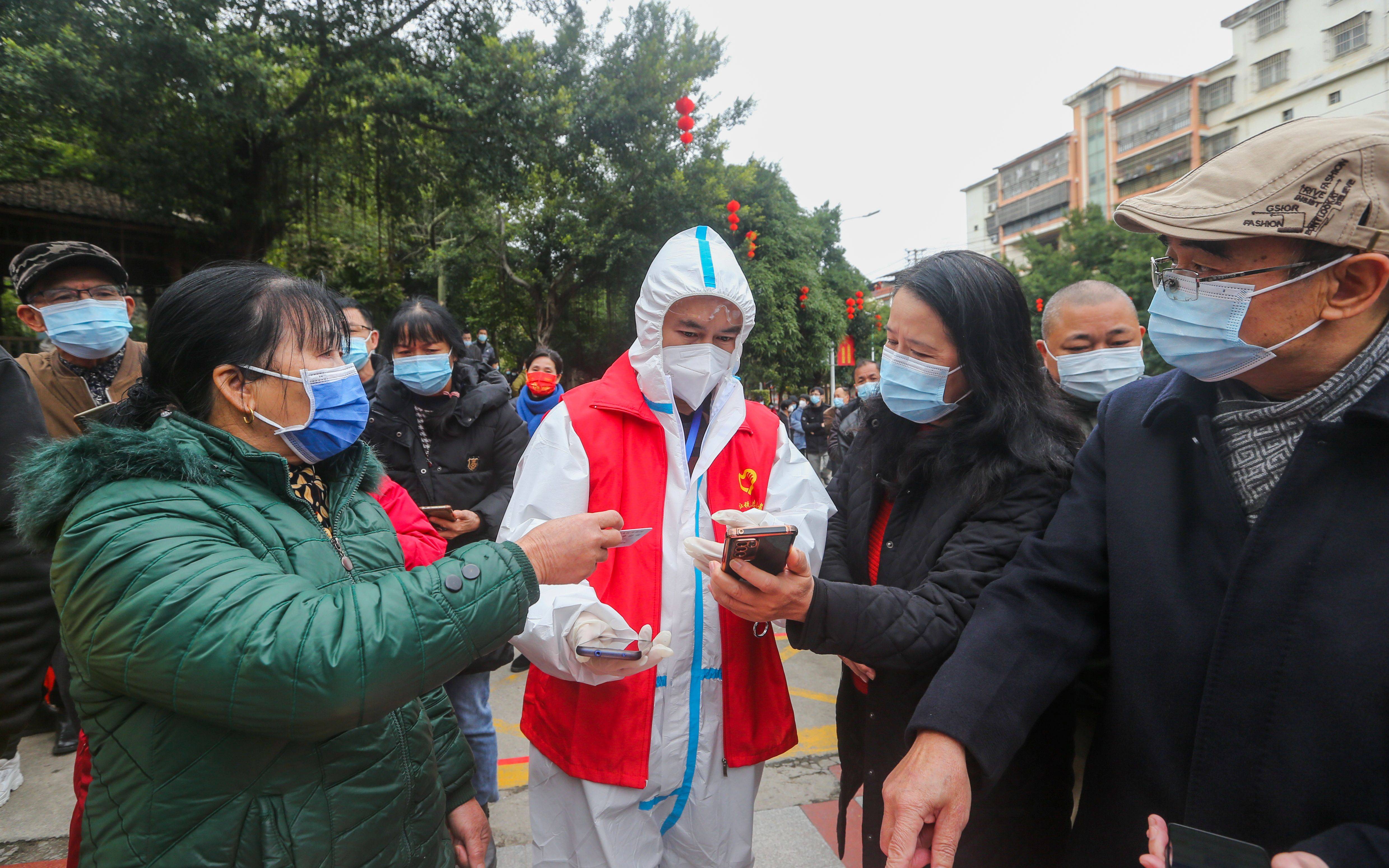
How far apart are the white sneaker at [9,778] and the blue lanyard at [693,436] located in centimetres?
327

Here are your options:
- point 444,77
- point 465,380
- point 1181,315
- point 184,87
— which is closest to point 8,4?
point 184,87

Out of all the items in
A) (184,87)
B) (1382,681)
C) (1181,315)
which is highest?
(184,87)

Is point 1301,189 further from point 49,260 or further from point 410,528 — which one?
point 49,260

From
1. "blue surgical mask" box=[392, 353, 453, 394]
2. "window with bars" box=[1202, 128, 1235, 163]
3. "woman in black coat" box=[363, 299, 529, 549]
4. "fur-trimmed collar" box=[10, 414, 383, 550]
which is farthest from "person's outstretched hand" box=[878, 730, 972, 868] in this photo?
"window with bars" box=[1202, 128, 1235, 163]

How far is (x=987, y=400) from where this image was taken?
1735 millimetres

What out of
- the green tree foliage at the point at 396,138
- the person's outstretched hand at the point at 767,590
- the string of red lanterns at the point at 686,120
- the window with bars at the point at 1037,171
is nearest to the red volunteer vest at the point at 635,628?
the person's outstretched hand at the point at 767,590

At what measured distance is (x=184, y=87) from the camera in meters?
10.3

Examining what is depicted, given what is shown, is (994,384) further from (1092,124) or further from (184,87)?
(1092,124)

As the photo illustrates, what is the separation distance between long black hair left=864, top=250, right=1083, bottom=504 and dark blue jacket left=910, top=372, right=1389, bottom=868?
0.16m

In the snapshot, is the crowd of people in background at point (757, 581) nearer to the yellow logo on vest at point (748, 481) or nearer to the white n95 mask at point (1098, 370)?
the yellow logo on vest at point (748, 481)

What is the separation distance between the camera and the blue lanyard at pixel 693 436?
1.99 meters

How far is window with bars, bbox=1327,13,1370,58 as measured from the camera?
28.7 metres

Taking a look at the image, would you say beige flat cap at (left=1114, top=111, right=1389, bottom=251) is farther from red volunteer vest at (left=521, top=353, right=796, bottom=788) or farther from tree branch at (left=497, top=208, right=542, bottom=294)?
tree branch at (left=497, top=208, right=542, bottom=294)

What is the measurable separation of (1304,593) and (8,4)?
539 inches
